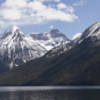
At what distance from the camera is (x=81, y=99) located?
132 metres

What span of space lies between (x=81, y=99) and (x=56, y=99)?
13042 millimetres

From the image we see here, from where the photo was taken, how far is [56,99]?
140000 millimetres
